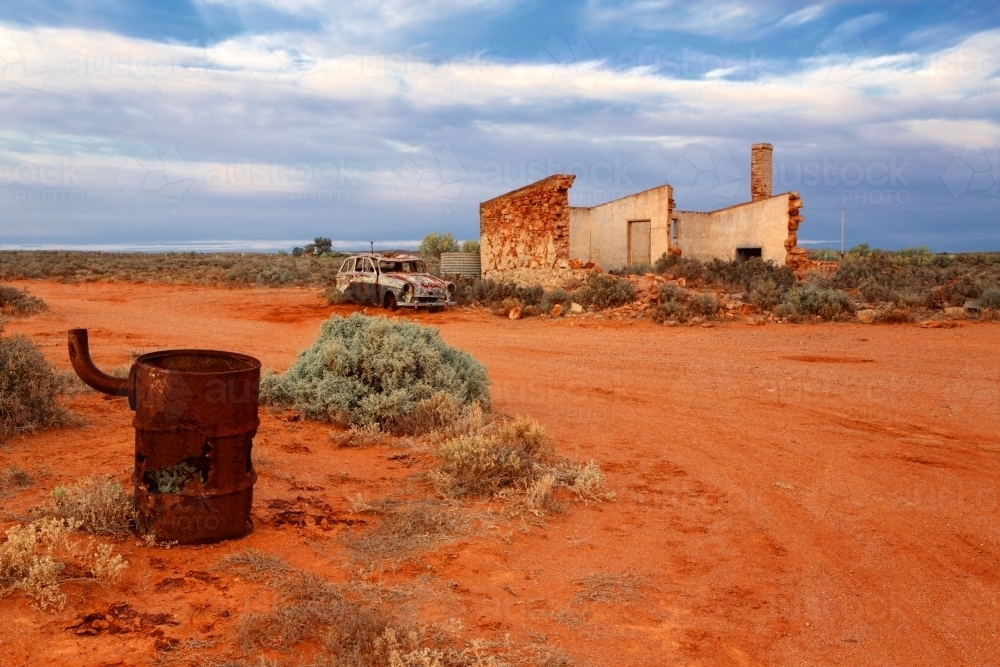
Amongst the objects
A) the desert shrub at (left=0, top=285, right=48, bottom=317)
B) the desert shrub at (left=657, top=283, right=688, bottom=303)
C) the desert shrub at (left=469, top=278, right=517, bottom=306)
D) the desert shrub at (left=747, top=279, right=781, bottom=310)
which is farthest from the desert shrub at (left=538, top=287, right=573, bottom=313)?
the desert shrub at (left=0, top=285, right=48, bottom=317)

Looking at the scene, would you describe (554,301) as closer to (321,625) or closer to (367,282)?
(367,282)

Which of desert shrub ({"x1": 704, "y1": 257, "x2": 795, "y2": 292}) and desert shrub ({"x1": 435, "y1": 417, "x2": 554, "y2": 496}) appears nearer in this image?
desert shrub ({"x1": 435, "y1": 417, "x2": 554, "y2": 496})

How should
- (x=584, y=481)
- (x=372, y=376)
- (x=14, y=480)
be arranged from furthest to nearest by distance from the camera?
(x=372, y=376), (x=584, y=481), (x=14, y=480)

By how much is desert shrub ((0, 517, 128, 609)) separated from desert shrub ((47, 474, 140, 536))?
7.2 inches

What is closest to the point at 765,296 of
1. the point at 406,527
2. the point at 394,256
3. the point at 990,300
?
the point at 990,300

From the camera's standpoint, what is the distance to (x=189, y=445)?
4.18m

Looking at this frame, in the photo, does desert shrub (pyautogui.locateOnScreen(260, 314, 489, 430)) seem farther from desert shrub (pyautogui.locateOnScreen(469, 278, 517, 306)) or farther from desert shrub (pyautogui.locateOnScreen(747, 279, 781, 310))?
desert shrub (pyautogui.locateOnScreen(469, 278, 517, 306))

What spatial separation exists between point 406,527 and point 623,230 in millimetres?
24817

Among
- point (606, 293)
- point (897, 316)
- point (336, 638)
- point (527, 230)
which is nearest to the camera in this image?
point (336, 638)

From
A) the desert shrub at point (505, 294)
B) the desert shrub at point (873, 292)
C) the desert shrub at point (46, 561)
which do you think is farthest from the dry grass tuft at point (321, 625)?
the desert shrub at point (873, 292)

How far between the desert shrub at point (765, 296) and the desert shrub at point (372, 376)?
1140cm

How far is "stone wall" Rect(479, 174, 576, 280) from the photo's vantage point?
21297mm

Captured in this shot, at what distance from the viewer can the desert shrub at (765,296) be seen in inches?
703

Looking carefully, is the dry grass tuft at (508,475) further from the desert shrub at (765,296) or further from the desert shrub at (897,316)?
the desert shrub at (765,296)
